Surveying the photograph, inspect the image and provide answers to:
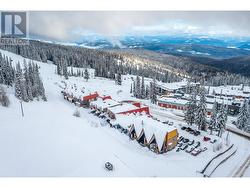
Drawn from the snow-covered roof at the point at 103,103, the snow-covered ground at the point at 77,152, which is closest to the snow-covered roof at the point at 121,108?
the snow-covered roof at the point at 103,103

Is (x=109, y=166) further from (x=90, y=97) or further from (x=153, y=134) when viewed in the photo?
(x=90, y=97)

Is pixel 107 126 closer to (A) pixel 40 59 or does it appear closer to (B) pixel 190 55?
(A) pixel 40 59

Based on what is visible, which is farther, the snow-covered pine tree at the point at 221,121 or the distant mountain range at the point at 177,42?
→ the distant mountain range at the point at 177,42

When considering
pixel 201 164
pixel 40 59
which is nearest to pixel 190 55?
pixel 40 59

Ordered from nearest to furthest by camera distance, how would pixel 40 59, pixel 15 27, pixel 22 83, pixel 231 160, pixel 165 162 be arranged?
pixel 15 27 → pixel 165 162 → pixel 231 160 → pixel 22 83 → pixel 40 59

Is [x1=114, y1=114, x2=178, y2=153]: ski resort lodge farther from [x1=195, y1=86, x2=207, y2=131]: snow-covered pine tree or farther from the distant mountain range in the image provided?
the distant mountain range

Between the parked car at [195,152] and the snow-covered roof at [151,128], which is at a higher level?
the snow-covered roof at [151,128]

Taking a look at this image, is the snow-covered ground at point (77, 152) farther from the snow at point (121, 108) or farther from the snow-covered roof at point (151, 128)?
the snow at point (121, 108)

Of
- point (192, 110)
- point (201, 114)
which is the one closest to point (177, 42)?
point (192, 110)
